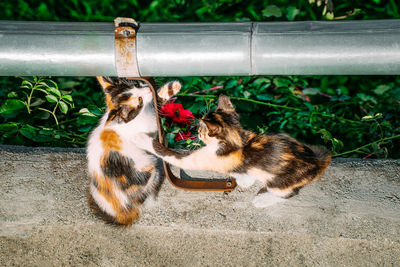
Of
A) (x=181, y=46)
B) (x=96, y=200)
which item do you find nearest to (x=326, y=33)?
(x=181, y=46)

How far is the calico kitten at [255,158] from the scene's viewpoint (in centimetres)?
206

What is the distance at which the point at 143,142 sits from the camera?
7.40ft

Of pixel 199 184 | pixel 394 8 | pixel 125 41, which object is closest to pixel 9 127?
pixel 199 184

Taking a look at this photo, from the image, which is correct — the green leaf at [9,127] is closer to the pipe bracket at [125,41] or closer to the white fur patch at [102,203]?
the white fur patch at [102,203]

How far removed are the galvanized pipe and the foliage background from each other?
3.68ft

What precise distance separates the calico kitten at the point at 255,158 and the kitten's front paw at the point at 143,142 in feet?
0.12

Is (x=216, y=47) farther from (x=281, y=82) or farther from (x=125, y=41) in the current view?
(x=281, y=82)

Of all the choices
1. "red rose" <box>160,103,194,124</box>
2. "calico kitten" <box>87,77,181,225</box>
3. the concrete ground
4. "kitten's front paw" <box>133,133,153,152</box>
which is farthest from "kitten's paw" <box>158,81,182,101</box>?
the concrete ground

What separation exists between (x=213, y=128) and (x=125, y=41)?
2.35 ft

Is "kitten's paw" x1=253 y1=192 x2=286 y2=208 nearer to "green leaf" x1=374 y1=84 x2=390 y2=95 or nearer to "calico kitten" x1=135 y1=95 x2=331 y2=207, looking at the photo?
"calico kitten" x1=135 y1=95 x2=331 y2=207

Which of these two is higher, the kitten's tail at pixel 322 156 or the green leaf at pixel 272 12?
the green leaf at pixel 272 12

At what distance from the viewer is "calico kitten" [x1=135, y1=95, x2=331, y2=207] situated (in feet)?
6.77

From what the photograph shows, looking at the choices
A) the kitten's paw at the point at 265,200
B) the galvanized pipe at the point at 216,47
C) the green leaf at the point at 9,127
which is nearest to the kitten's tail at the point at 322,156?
the kitten's paw at the point at 265,200

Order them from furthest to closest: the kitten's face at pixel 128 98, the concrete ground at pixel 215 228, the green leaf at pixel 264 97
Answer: the green leaf at pixel 264 97 < the kitten's face at pixel 128 98 < the concrete ground at pixel 215 228
